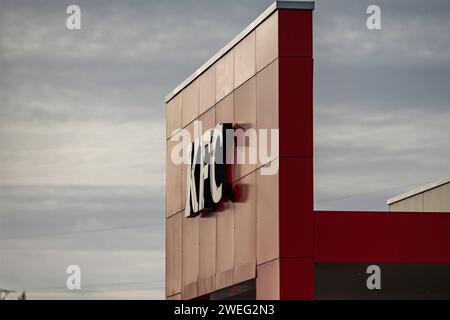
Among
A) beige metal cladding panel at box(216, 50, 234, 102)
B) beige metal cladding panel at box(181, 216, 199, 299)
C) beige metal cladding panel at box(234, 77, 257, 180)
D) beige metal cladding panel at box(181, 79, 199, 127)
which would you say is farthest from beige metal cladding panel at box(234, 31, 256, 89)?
beige metal cladding panel at box(181, 216, 199, 299)

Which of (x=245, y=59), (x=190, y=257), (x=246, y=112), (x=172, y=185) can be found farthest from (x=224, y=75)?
(x=172, y=185)

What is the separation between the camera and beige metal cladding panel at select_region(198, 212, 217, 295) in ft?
106

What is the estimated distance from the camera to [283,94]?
2728cm

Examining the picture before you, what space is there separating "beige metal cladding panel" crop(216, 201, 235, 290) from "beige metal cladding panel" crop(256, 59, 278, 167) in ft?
9.34

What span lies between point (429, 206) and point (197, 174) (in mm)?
10717

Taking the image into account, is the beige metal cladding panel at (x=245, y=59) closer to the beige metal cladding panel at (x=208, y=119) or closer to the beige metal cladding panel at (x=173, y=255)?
the beige metal cladding panel at (x=208, y=119)

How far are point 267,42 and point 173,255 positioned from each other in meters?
10.5

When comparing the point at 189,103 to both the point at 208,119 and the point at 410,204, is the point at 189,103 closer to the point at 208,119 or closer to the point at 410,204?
the point at 208,119

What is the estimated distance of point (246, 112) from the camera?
98.2ft
